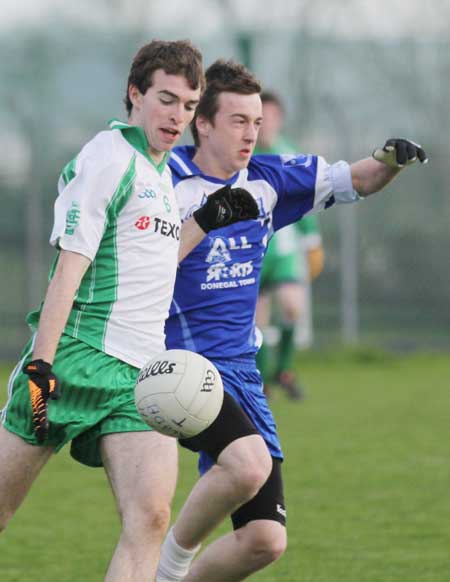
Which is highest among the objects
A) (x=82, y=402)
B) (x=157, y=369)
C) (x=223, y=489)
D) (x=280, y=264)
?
(x=157, y=369)

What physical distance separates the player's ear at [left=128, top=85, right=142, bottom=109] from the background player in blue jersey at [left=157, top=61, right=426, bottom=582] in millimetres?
598

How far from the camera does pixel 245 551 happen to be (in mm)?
4242

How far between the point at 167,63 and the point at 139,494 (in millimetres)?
1362

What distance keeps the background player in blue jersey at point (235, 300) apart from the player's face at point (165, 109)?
622 millimetres

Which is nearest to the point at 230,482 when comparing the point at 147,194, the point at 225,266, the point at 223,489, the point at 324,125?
the point at 223,489

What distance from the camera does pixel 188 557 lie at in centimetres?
446

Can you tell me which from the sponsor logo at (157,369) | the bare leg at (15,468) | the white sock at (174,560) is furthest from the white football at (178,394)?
the white sock at (174,560)

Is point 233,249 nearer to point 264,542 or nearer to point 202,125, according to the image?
point 202,125

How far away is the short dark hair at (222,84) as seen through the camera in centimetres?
467

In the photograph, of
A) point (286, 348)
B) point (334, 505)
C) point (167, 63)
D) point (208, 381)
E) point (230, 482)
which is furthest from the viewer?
point (286, 348)

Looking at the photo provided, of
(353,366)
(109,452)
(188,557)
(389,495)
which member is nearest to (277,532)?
(188,557)

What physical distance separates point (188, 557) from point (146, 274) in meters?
1.12

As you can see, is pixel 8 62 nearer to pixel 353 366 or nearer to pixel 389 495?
pixel 353 366

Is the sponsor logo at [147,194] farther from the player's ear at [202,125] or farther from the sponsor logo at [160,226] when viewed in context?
the player's ear at [202,125]
